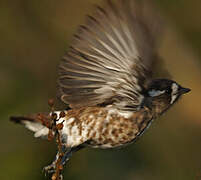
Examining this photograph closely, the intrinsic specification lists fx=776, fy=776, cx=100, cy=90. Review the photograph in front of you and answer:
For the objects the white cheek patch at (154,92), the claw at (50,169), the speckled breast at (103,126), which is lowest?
the claw at (50,169)

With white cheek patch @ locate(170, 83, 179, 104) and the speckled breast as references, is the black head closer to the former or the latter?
white cheek patch @ locate(170, 83, 179, 104)

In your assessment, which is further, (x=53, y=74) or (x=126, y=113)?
(x=53, y=74)

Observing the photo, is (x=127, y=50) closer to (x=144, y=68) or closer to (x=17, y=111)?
(x=144, y=68)

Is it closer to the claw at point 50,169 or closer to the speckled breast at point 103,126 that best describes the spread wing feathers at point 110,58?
the speckled breast at point 103,126

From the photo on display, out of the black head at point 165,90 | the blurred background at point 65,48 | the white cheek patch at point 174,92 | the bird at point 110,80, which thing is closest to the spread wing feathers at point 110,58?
the bird at point 110,80

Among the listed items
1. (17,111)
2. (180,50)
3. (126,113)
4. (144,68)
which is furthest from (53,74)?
(144,68)

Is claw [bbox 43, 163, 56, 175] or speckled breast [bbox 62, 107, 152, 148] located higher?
speckled breast [bbox 62, 107, 152, 148]

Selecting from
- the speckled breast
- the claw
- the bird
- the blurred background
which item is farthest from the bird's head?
the blurred background
